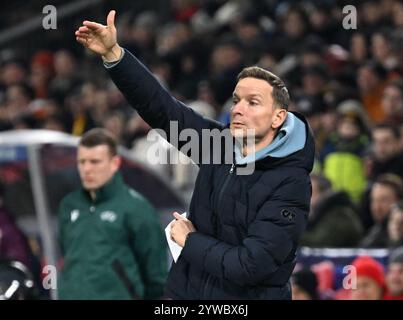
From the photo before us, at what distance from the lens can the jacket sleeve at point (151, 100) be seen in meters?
5.39

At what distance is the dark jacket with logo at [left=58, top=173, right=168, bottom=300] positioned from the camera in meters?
7.52

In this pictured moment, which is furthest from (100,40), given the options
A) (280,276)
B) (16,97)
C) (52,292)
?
(16,97)

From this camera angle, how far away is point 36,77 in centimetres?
1644

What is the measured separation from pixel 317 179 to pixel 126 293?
12.4ft

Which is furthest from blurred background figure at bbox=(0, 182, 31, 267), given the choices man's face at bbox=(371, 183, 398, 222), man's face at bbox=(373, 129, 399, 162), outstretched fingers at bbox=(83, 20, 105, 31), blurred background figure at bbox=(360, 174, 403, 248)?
outstretched fingers at bbox=(83, 20, 105, 31)

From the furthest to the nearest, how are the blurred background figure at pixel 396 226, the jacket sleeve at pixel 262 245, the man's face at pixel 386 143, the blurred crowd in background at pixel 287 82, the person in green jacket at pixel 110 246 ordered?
the man's face at pixel 386 143 → the blurred crowd in background at pixel 287 82 → the blurred background figure at pixel 396 226 → the person in green jacket at pixel 110 246 → the jacket sleeve at pixel 262 245

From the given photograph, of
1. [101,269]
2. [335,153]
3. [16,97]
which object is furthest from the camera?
[16,97]

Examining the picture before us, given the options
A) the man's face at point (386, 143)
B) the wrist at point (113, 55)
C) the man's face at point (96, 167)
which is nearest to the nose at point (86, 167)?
the man's face at point (96, 167)

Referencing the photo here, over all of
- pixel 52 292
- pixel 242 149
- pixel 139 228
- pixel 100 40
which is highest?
pixel 100 40

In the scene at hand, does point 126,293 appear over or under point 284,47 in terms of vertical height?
under

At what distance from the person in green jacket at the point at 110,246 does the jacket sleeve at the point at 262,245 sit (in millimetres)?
2272

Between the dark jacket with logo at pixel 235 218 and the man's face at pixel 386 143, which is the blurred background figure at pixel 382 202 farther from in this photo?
the dark jacket with logo at pixel 235 218

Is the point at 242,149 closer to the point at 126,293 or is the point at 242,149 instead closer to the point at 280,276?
the point at 280,276
